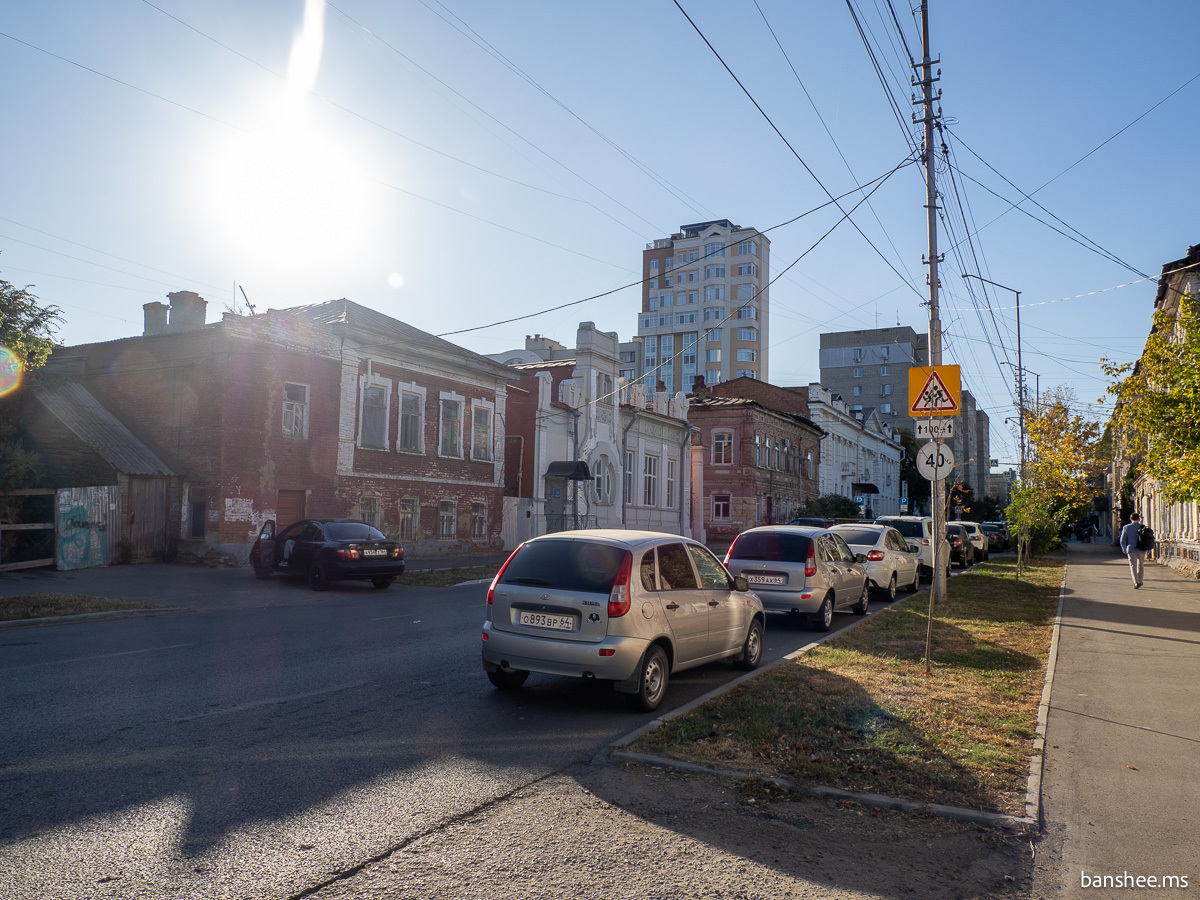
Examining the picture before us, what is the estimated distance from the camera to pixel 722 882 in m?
4.03

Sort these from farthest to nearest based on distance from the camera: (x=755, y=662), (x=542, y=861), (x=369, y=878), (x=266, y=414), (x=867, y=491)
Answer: (x=867, y=491), (x=266, y=414), (x=755, y=662), (x=542, y=861), (x=369, y=878)

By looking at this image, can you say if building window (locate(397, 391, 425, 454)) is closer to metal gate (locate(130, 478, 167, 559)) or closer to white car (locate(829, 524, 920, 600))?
metal gate (locate(130, 478, 167, 559))

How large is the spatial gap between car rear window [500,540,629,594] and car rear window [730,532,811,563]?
20.1 feet

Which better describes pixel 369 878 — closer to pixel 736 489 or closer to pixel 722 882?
pixel 722 882

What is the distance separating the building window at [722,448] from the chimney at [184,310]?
32.8 metres

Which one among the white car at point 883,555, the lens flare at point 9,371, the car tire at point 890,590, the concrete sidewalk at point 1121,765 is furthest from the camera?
the lens flare at point 9,371

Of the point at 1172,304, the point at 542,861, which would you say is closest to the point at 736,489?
the point at 1172,304

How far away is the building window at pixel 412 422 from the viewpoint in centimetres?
2828

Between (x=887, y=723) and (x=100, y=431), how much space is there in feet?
74.6

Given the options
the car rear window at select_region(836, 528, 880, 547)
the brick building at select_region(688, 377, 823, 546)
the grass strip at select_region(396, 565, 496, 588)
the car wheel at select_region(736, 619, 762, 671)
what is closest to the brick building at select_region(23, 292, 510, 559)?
the grass strip at select_region(396, 565, 496, 588)

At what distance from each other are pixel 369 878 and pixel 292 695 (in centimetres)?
406

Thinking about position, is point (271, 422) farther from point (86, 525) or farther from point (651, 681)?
point (651, 681)

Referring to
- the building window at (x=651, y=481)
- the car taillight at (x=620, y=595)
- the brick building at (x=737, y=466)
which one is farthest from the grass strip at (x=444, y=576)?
the brick building at (x=737, y=466)

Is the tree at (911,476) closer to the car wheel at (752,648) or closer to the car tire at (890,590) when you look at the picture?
the car tire at (890,590)
